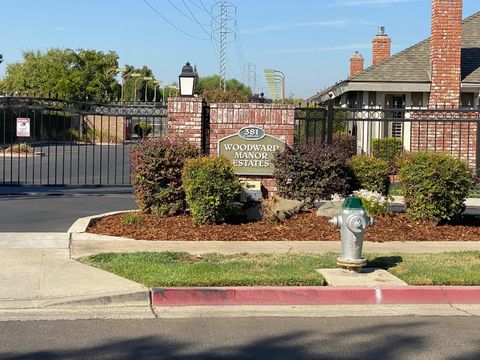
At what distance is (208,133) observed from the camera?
13617mm

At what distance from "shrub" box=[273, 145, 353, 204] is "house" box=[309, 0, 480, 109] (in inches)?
366

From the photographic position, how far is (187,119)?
1338cm

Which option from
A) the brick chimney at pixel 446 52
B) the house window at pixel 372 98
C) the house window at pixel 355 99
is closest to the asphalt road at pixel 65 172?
the house window at pixel 355 99

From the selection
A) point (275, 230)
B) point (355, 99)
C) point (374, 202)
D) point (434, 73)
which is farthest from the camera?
point (355, 99)

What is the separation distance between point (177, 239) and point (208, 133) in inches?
119

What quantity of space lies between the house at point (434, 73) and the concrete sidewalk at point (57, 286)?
1465 cm

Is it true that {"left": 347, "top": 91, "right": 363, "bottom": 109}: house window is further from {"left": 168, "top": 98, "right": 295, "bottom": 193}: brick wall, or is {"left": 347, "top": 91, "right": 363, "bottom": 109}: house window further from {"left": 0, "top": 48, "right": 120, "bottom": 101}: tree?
{"left": 0, "top": 48, "right": 120, "bottom": 101}: tree

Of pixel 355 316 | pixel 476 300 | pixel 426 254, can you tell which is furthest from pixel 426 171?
pixel 355 316

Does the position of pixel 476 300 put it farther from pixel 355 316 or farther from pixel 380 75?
pixel 380 75

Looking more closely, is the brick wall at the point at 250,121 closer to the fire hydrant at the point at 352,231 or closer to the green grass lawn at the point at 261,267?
the green grass lawn at the point at 261,267

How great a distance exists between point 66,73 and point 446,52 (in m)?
55.7

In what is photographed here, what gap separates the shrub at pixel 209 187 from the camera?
1159 cm

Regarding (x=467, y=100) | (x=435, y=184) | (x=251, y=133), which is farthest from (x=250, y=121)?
(x=467, y=100)

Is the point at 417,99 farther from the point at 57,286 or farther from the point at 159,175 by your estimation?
the point at 57,286
